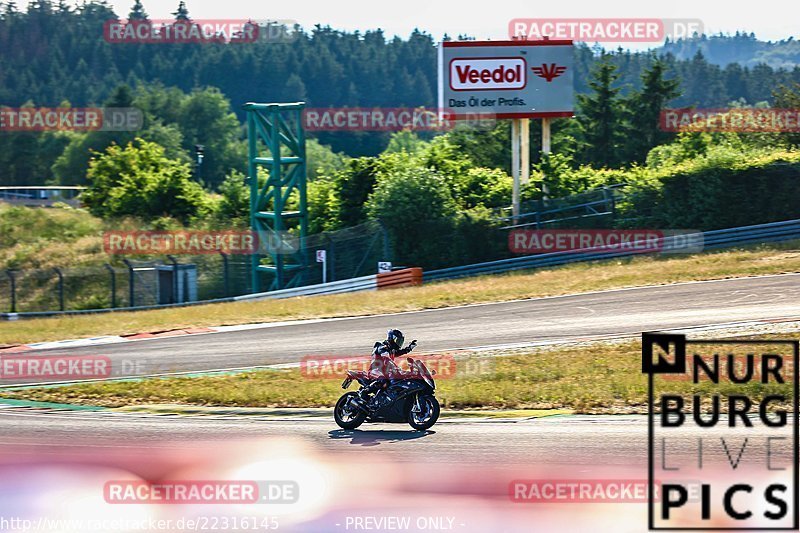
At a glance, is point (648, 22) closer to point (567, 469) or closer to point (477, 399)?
point (477, 399)

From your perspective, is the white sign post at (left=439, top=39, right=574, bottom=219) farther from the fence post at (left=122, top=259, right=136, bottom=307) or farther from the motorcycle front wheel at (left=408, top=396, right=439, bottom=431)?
the motorcycle front wheel at (left=408, top=396, right=439, bottom=431)

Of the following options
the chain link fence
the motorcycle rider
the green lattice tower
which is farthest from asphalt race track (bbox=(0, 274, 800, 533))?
the green lattice tower

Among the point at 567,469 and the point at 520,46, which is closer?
the point at 567,469

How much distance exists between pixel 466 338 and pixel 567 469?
459 inches

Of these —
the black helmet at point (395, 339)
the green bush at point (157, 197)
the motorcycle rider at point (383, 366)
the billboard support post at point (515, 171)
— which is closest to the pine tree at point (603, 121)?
the green bush at point (157, 197)

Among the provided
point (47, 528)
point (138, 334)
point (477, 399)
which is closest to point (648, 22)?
point (138, 334)

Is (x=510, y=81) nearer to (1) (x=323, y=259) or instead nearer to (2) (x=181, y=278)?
(1) (x=323, y=259)

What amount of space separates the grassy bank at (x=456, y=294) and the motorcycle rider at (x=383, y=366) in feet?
48.9

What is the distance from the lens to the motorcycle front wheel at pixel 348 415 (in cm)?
1544

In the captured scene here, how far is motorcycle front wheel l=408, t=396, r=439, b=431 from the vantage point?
1518 cm

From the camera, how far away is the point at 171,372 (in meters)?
22.8

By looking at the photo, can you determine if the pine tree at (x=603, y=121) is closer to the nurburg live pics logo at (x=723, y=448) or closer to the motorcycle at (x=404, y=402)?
the nurburg live pics logo at (x=723, y=448)

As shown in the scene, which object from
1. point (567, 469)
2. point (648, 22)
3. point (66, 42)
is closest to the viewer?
point (567, 469)

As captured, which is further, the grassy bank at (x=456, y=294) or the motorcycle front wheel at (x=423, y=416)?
the grassy bank at (x=456, y=294)
